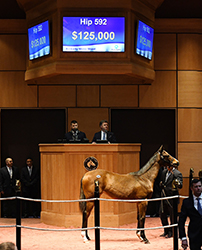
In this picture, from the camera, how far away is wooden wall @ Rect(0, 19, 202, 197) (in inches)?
434

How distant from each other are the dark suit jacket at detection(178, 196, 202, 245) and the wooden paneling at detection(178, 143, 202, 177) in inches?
239

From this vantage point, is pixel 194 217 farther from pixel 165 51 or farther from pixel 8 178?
pixel 165 51

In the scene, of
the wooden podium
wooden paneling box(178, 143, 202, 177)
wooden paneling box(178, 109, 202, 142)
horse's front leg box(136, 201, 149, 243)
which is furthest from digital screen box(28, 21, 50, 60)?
wooden paneling box(178, 143, 202, 177)

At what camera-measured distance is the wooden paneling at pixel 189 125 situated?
11078mm

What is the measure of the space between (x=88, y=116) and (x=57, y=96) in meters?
0.96

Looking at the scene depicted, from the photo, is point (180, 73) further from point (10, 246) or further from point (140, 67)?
point (10, 246)

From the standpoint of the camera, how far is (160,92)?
1111 centimetres

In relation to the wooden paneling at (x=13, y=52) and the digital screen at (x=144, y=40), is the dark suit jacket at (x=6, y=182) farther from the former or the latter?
the digital screen at (x=144, y=40)

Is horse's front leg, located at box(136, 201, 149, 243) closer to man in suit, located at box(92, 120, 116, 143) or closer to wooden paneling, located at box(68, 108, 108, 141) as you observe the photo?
man in suit, located at box(92, 120, 116, 143)

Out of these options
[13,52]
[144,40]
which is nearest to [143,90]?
[144,40]

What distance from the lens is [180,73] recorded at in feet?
36.6

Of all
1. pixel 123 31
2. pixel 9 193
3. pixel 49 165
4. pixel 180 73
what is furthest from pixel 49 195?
pixel 180 73

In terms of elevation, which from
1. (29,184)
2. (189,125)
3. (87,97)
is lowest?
(29,184)

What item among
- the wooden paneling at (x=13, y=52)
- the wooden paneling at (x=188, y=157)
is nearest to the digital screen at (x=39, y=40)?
the wooden paneling at (x=13, y=52)
